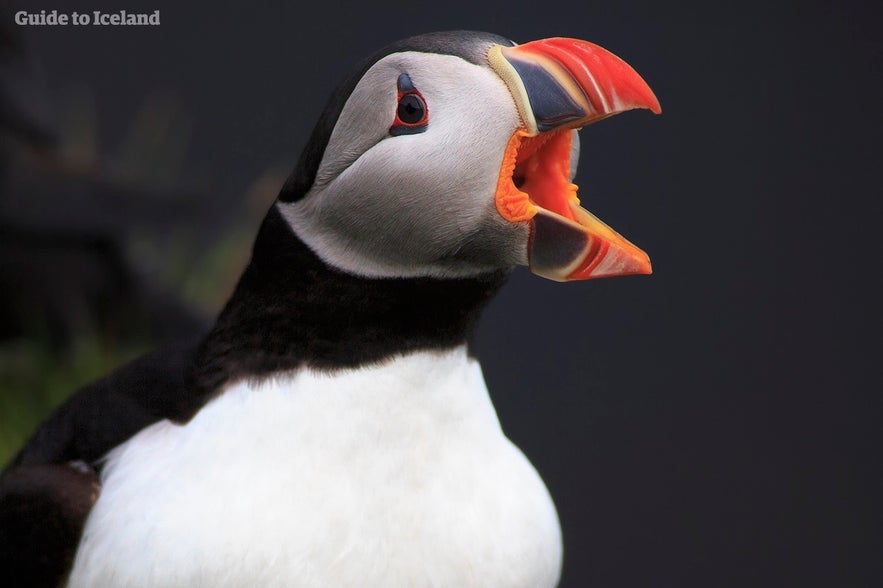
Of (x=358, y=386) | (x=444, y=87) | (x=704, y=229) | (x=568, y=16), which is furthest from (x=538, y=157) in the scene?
(x=704, y=229)

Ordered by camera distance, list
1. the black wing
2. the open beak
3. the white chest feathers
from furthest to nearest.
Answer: the black wing < the white chest feathers < the open beak

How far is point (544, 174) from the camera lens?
1.50 meters

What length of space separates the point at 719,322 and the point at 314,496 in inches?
110

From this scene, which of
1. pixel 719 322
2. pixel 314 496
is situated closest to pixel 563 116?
pixel 314 496

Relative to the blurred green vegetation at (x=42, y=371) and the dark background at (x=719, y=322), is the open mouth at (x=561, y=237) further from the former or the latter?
the dark background at (x=719, y=322)

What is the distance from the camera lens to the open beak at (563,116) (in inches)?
53.6

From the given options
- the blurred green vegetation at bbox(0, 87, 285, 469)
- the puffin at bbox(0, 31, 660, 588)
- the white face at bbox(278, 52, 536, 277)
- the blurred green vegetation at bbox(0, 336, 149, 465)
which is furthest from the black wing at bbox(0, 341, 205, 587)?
the blurred green vegetation at bbox(0, 336, 149, 465)

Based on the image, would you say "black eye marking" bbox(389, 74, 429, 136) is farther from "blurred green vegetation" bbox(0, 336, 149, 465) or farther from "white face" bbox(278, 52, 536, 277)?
"blurred green vegetation" bbox(0, 336, 149, 465)

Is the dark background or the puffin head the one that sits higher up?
the puffin head

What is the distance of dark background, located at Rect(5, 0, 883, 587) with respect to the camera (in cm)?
399

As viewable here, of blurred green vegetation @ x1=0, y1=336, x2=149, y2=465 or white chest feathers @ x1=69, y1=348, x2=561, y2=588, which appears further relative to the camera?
blurred green vegetation @ x1=0, y1=336, x2=149, y2=465

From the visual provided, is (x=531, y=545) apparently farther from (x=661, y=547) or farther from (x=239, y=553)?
(x=661, y=547)

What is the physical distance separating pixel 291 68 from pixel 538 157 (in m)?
2.98

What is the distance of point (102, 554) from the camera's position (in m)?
1.58
